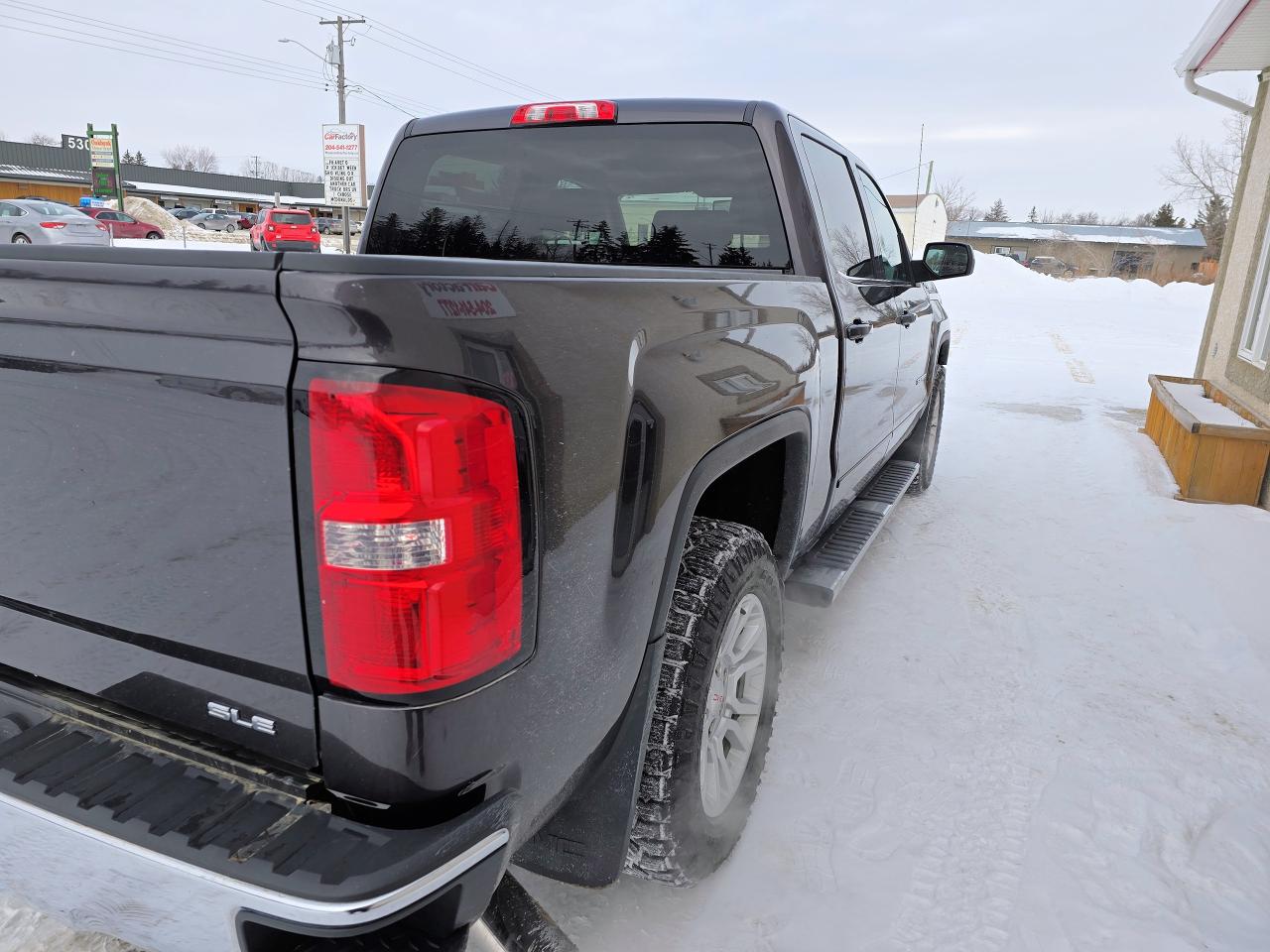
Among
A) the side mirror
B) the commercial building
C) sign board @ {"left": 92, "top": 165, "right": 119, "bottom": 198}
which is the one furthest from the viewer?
the commercial building

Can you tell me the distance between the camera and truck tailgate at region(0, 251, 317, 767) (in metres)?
1.15

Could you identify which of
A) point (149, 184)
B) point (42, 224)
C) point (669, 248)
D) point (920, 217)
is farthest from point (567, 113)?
point (149, 184)

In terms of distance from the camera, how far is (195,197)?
63656 millimetres

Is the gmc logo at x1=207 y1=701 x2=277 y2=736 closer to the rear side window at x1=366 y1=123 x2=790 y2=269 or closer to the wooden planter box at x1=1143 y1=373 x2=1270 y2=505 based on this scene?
the rear side window at x1=366 y1=123 x2=790 y2=269

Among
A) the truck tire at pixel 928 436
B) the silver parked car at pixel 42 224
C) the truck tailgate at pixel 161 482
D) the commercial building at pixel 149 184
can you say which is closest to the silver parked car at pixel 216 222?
the commercial building at pixel 149 184

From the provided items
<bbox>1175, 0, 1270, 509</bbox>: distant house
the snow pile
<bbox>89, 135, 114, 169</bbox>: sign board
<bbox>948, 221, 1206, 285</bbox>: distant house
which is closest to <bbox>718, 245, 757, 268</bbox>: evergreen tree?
<bbox>1175, 0, 1270, 509</bbox>: distant house

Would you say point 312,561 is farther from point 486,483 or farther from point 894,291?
point 894,291

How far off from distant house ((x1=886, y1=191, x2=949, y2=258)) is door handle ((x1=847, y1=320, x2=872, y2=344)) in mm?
39760

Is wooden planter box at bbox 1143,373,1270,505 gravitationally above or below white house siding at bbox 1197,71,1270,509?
below

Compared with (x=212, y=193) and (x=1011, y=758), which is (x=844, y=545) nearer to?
(x=1011, y=758)

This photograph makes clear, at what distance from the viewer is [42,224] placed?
865 inches

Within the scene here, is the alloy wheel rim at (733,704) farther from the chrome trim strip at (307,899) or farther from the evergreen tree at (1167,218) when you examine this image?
the evergreen tree at (1167,218)

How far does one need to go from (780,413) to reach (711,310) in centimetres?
52

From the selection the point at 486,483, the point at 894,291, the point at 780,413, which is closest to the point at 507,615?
the point at 486,483
